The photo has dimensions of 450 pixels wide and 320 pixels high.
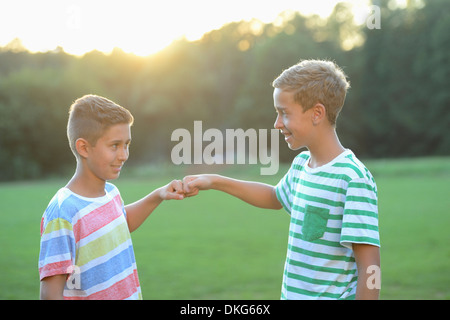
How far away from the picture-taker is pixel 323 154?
8.45ft

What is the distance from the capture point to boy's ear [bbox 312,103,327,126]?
8.54 ft

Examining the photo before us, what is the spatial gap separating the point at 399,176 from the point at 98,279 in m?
23.6

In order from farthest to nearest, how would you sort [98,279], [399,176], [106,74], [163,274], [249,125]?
[106,74] → [249,125] → [399,176] → [163,274] → [98,279]

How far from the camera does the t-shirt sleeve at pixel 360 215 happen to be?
7.39ft

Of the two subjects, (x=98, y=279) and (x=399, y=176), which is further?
(x=399, y=176)

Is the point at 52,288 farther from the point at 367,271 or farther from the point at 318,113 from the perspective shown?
the point at 318,113

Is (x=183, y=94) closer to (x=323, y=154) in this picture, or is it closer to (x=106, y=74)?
(x=106, y=74)

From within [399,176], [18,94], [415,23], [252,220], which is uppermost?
[415,23]

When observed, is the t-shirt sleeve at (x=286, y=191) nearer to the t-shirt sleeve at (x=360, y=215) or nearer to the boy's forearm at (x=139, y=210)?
the t-shirt sleeve at (x=360, y=215)

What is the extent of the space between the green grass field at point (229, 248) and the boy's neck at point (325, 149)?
3.86m

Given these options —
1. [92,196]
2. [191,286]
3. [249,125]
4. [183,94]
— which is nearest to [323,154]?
[92,196]

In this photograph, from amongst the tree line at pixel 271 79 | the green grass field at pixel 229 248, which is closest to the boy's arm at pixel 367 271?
the green grass field at pixel 229 248

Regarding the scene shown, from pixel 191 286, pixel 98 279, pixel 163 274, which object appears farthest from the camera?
pixel 163 274

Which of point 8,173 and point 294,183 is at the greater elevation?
point 8,173
